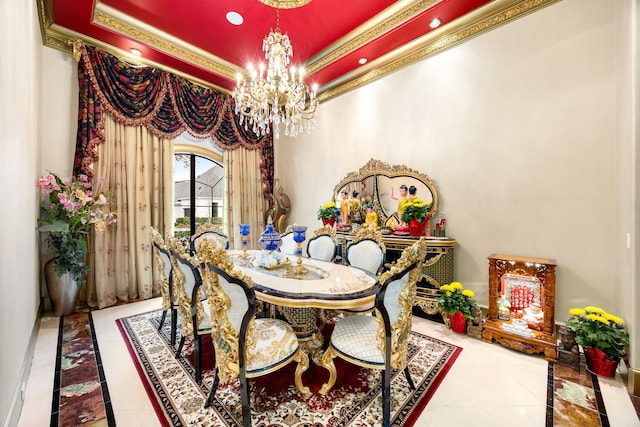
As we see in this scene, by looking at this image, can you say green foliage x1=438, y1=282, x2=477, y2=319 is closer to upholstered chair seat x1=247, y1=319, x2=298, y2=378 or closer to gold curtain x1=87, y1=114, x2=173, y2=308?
upholstered chair seat x1=247, y1=319, x2=298, y2=378

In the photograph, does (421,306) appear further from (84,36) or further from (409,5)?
→ (84,36)

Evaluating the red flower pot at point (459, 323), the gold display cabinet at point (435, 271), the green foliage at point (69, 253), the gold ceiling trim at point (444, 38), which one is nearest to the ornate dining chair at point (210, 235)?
the green foliage at point (69, 253)

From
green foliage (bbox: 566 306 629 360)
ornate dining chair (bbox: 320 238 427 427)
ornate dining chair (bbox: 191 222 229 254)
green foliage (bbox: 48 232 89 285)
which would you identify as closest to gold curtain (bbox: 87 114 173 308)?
green foliage (bbox: 48 232 89 285)

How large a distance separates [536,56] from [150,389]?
15.0 ft

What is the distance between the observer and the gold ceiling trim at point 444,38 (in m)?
2.79

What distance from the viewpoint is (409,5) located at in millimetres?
3035

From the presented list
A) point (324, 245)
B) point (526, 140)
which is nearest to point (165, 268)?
point (324, 245)

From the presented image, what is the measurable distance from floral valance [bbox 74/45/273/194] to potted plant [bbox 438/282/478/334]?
4.36 meters

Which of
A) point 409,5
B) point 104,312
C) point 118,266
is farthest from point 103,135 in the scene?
point 409,5

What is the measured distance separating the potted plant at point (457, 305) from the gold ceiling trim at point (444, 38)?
2.95 m

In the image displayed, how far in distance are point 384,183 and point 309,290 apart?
8.34ft

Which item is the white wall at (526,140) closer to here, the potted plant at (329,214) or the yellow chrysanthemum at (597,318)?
the yellow chrysanthemum at (597,318)

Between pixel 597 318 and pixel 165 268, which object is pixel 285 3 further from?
pixel 597 318

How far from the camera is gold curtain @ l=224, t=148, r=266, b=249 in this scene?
5.10m
